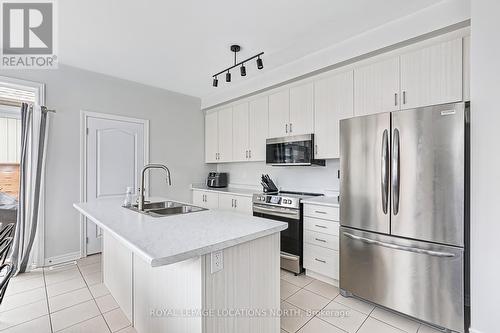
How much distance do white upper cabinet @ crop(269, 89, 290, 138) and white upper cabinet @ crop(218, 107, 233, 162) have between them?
0.92m

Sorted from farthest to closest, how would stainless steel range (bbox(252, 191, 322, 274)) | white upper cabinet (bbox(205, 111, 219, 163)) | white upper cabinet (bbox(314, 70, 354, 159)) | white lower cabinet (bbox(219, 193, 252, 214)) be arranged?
white upper cabinet (bbox(205, 111, 219, 163)), white lower cabinet (bbox(219, 193, 252, 214)), stainless steel range (bbox(252, 191, 322, 274)), white upper cabinet (bbox(314, 70, 354, 159))

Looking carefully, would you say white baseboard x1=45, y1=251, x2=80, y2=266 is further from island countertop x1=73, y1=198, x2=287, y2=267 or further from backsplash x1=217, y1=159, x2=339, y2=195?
backsplash x1=217, y1=159, x2=339, y2=195

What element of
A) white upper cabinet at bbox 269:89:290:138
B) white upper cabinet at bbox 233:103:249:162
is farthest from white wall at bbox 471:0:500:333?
white upper cabinet at bbox 233:103:249:162

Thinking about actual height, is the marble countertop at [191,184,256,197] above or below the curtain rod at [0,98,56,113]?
below

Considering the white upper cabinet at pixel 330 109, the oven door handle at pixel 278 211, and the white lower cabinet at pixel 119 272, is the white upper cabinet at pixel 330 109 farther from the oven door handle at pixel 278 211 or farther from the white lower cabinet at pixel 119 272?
the white lower cabinet at pixel 119 272

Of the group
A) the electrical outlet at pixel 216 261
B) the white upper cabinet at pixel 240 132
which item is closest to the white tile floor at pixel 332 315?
the electrical outlet at pixel 216 261

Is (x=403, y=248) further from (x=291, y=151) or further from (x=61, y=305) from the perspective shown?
(x=61, y=305)

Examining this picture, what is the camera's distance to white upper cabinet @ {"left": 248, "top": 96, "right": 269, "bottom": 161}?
12.0 feet

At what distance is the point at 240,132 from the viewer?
13.3 ft

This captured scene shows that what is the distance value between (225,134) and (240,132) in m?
0.40

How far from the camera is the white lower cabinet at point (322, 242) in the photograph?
8.30 feet

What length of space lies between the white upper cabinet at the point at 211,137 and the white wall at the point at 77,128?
1.66 ft

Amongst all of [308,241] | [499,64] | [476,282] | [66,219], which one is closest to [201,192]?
[66,219]

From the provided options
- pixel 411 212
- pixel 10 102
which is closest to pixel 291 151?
pixel 411 212
